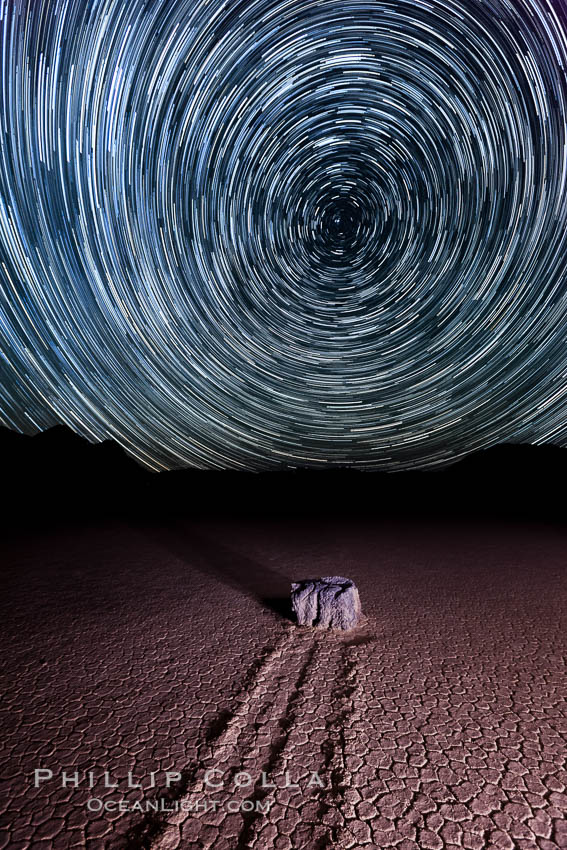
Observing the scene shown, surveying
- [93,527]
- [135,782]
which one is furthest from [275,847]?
[93,527]

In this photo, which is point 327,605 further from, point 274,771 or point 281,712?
point 274,771

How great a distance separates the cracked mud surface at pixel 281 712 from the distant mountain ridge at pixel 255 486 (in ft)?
37.6

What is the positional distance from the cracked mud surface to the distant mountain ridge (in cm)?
1146

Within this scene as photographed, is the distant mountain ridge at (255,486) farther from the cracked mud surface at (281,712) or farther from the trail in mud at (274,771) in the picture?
the trail in mud at (274,771)

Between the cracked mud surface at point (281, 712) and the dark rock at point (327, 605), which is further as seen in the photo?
the dark rock at point (327, 605)

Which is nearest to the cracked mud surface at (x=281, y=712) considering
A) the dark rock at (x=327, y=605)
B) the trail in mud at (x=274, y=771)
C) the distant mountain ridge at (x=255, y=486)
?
the trail in mud at (x=274, y=771)

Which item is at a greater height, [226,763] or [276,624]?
[276,624]

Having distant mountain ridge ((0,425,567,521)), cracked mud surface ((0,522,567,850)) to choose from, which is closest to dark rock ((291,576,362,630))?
cracked mud surface ((0,522,567,850))

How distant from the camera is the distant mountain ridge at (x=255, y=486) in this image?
21172 mm

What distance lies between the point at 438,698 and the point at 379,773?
1439 mm

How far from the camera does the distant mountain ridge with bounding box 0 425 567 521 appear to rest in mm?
21172

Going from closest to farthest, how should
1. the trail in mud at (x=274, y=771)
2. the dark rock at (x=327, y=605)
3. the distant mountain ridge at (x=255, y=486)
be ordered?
the trail in mud at (x=274, y=771) < the dark rock at (x=327, y=605) < the distant mountain ridge at (x=255, y=486)

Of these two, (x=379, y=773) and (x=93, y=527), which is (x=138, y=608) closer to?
(x=379, y=773)

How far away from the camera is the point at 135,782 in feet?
12.3
